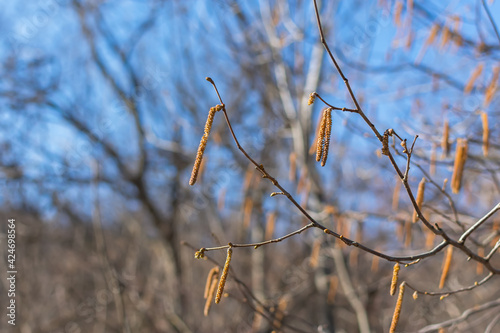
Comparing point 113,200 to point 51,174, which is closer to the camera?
point 51,174

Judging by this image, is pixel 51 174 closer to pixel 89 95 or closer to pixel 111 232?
pixel 89 95

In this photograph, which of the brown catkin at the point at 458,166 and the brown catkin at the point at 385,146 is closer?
the brown catkin at the point at 385,146

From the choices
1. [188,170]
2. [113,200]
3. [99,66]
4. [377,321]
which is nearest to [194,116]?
[188,170]

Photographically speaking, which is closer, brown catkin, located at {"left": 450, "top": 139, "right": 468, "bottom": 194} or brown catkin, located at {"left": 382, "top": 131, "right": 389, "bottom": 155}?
brown catkin, located at {"left": 382, "top": 131, "right": 389, "bottom": 155}

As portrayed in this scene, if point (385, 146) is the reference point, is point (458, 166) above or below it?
above

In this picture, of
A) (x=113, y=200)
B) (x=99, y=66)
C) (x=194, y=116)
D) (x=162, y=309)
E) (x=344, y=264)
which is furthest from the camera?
(x=113, y=200)

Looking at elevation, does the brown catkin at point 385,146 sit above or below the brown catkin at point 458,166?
below

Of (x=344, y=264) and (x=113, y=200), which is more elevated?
(x=113, y=200)

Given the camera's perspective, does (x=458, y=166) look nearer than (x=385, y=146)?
No

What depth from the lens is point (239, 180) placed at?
7.13 m

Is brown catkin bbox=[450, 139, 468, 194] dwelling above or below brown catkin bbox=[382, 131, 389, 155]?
above

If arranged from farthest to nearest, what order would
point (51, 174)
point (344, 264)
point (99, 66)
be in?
point (99, 66)
point (51, 174)
point (344, 264)

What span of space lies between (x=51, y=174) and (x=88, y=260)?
1.43m

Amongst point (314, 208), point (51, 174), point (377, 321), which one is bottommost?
point (377, 321)
